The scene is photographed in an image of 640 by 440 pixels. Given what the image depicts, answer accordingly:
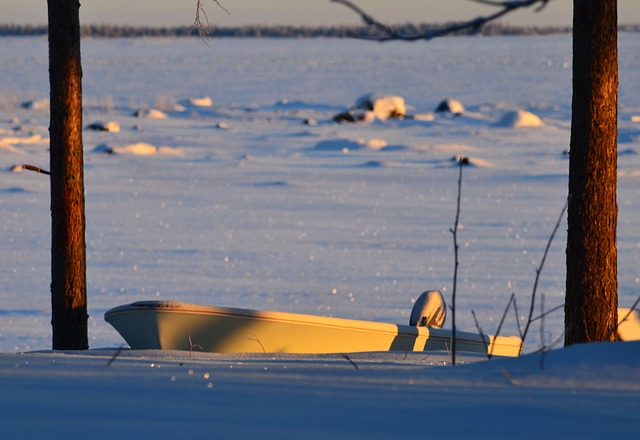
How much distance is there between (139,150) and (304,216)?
13.1m

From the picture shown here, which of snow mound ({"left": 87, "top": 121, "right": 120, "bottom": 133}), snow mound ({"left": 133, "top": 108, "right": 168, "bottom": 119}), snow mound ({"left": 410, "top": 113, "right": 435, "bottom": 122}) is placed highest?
snow mound ({"left": 133, "top": 108, "right": 168, "bottom": 119})

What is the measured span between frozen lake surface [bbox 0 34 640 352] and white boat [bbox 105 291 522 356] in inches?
85.2

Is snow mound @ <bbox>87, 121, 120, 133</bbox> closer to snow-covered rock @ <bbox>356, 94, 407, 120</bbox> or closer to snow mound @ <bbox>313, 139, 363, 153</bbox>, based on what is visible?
snow mound @ <bbox>313, 139, 363, 153</bbox>

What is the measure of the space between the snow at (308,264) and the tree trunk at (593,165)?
852 mm

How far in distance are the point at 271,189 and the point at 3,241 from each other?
6970mm

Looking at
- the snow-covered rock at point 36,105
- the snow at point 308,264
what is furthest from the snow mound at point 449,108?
the snow-covered rock at point 36,105

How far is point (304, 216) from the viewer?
18.2 metres

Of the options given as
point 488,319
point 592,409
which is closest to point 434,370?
point 592,409

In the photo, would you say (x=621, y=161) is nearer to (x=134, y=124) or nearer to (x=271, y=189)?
(x=271, y=189)

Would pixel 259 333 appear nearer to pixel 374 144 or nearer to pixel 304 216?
pixel 304 216

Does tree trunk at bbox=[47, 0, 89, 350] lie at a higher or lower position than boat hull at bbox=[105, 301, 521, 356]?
higher

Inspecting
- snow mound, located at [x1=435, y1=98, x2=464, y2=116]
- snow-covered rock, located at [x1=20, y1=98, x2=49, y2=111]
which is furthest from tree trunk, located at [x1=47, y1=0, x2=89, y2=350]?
snow-covered rock, located at [x1=20, y1=98, x2=49, y2=111]

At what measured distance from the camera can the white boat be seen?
8031 mm

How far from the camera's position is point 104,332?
1096cm
